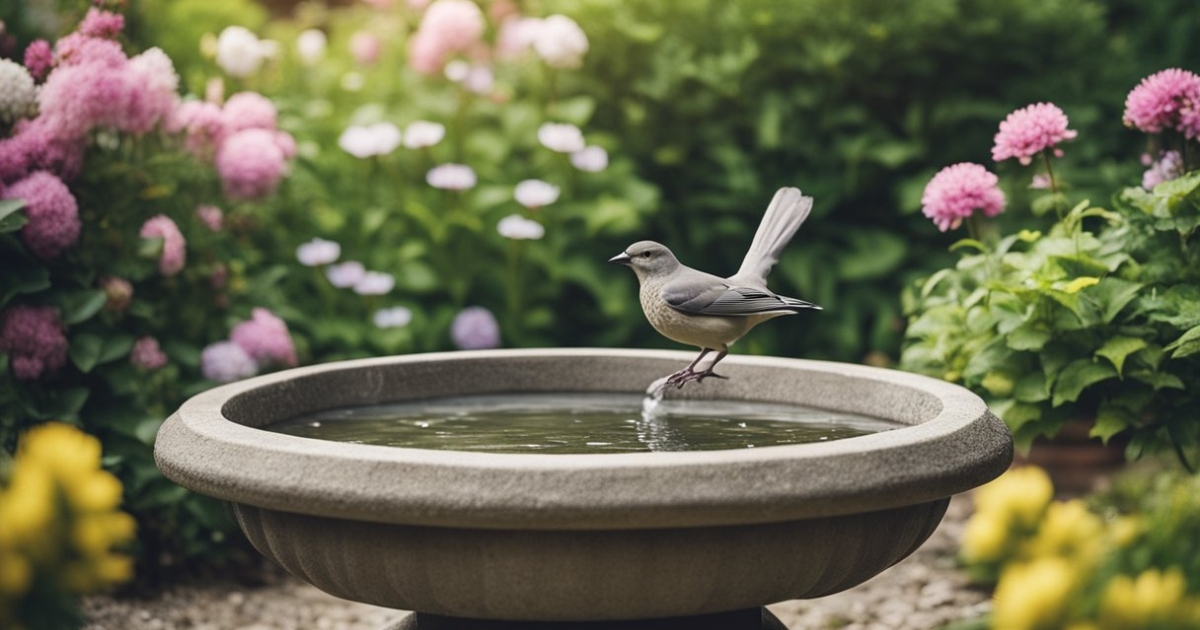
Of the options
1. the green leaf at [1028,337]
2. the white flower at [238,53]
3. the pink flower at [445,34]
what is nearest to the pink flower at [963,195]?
the green leaf at [1028,337]

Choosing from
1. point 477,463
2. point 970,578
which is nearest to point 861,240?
point 970,578

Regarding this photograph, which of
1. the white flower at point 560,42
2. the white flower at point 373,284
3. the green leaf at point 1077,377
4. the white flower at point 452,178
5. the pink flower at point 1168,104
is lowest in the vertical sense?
the white flower at point 373,284

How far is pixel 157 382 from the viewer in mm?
3688

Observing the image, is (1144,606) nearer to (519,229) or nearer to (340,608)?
(340,608)

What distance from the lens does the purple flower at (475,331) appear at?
484 centimetres

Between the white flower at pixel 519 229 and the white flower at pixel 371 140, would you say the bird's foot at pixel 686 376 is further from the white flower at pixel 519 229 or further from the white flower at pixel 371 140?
the white flower at pixel 371 140

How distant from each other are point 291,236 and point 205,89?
0.96 meters

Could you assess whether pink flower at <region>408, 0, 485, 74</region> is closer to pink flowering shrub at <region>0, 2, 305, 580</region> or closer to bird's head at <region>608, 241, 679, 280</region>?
pink flowering shrub at <region>0, 2, 305, 580</region>

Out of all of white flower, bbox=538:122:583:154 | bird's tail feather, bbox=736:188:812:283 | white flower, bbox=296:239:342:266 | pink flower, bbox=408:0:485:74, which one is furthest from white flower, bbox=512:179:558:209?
bird's tail feather, bbox=736:188:812:283

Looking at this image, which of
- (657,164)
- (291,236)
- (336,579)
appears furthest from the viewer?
(657,164)

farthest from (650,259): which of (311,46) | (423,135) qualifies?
(311,46)

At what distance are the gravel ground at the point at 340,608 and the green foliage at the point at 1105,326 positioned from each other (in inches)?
39.8

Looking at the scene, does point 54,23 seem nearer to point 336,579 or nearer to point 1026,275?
point 336,579

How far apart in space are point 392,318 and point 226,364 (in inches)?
40.7
